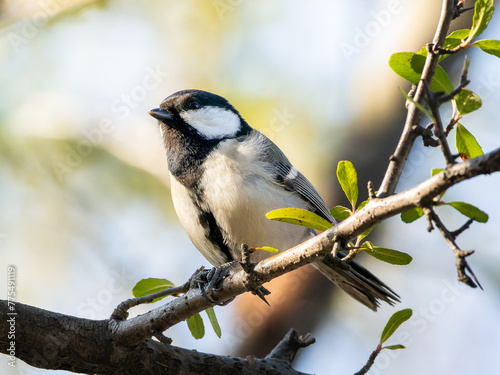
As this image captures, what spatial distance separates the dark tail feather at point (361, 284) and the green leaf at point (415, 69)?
119 centimetres

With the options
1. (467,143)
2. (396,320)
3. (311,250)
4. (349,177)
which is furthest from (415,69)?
(396,320)

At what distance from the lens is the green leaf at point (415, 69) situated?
167cm

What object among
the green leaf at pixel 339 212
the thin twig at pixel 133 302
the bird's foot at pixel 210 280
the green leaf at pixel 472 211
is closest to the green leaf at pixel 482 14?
the green leaf at pixel 472 211

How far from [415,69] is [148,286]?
1.53 m

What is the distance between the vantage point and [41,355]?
2.14 metres

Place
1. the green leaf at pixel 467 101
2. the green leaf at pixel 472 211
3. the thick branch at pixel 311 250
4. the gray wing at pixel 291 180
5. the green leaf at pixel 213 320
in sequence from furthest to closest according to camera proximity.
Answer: the gray wing at pixel 291 180 → the green leaf at pixel 213 320 → the green leaf at pixel 467 101 → the green leaf at pixel 472 211 → the thick branch at pixel 311 250

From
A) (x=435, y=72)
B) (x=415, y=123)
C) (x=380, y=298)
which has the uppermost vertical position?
(x=435, y=72)

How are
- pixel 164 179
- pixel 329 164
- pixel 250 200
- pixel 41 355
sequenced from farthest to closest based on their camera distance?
pixel 164 179
pixel 329 164
pixel 250 200
pixel 41 355

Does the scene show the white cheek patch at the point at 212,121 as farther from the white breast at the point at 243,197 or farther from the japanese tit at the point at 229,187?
the white breast at the point at 243,197

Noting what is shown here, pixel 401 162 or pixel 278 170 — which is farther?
pixel 278 170

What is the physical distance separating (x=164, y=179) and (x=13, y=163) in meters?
1.41

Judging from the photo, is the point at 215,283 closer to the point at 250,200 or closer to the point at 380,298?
the point at 250,200

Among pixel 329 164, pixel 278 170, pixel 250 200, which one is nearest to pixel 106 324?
pixel 250 200

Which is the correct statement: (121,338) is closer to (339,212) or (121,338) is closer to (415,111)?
(339,212)
